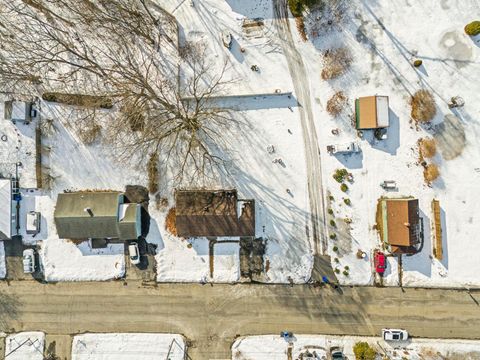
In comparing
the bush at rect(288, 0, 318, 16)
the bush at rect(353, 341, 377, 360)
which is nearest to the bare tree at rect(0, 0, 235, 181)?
the bush at rect(288, 0, 318, 16)

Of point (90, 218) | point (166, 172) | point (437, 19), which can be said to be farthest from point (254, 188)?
point (437, 19)

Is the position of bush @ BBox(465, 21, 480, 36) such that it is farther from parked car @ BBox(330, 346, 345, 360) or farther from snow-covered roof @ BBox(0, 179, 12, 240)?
snow-covered roof @ BBox(0, 179, 12, 240)

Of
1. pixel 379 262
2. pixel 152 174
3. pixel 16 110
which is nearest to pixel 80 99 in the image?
pixel 16 110

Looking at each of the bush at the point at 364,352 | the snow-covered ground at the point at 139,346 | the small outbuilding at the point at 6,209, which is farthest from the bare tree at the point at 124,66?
the bush at the point at 364,352

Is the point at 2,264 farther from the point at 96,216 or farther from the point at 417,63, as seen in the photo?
the point at 417,63

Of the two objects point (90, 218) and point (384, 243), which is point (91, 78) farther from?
point (384, 243)

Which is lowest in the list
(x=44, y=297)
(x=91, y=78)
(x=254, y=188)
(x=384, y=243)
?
(x=44, y=297)

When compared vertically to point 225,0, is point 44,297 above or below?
below
